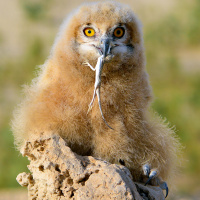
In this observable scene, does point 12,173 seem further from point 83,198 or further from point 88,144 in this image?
point 83,198

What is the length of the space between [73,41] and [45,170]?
62.7 inches

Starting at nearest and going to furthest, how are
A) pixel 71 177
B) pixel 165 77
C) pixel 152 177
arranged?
pixel 71 177
pixel 152 177
pixel 165 77

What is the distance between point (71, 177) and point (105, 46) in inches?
58.6

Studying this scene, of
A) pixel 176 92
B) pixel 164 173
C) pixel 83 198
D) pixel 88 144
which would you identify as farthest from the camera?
pixel 176 92

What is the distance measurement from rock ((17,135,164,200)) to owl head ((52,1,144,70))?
3.53ft

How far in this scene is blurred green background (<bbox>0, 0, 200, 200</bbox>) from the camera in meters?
12.0

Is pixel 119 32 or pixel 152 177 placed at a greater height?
pixel 119 32

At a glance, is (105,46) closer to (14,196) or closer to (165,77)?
(14,196)

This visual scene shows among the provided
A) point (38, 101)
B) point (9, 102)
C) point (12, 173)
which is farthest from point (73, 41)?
point (9, 102)

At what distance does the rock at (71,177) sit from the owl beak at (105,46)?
108 centimetres

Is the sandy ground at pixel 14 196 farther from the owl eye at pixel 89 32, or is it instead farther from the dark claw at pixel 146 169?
the owl eye at pixel 89 32

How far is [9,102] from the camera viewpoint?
14648 mm

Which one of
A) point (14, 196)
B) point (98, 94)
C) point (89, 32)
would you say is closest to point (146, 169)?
point (98, 94)

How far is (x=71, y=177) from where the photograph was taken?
4004 mm
